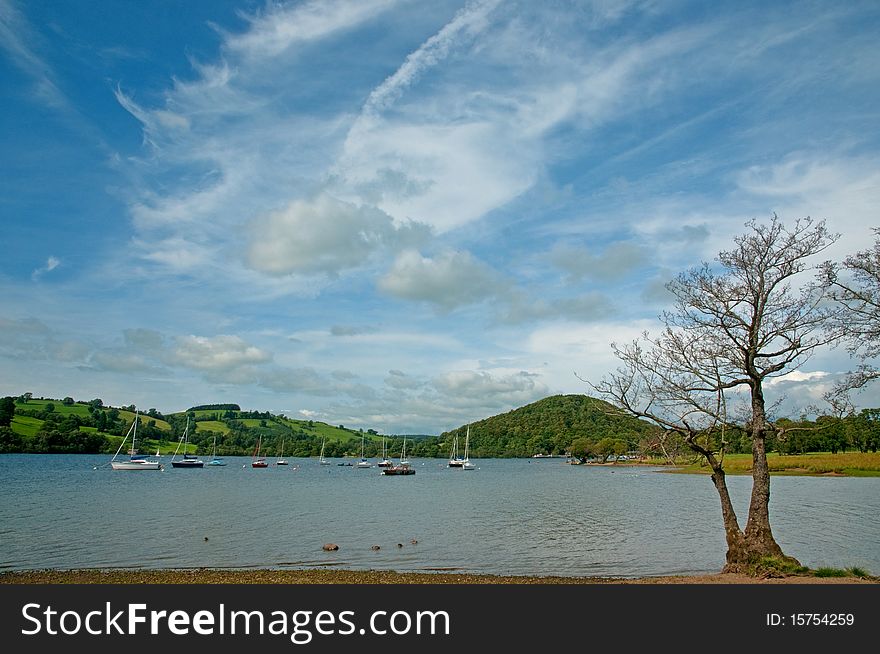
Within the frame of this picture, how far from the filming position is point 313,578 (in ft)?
74.7

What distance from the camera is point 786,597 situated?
14.8m

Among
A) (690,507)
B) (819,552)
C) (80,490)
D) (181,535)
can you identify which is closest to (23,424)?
(80,490)

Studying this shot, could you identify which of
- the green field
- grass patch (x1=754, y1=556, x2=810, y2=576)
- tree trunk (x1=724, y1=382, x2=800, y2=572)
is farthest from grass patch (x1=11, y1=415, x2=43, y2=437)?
grass patch (x1=754, y1=556, x2=810, y2=576)

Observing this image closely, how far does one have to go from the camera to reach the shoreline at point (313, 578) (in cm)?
2117

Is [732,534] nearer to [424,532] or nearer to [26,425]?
[424,532]

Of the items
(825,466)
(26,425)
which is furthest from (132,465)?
(825,466)

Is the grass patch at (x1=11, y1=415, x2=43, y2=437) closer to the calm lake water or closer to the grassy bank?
the calm lake water

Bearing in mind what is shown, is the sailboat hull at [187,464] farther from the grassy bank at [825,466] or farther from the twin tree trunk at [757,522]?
the twin tree trunk at [757,522]

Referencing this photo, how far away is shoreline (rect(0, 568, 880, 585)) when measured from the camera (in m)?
21.2

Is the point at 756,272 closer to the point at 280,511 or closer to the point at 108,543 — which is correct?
the point at 108,543

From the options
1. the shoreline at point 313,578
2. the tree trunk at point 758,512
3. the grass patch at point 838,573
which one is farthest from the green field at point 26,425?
the grass patch at point 838,573

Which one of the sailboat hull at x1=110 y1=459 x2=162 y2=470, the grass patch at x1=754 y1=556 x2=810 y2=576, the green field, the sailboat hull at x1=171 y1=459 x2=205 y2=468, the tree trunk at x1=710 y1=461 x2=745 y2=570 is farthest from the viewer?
the green field

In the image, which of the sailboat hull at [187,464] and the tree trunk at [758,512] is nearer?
the tree trunk at [758,512]

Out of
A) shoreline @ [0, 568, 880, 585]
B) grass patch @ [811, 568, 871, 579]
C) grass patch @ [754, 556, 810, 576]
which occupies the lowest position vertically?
shoreline @ [0, 568, 880, 585]
